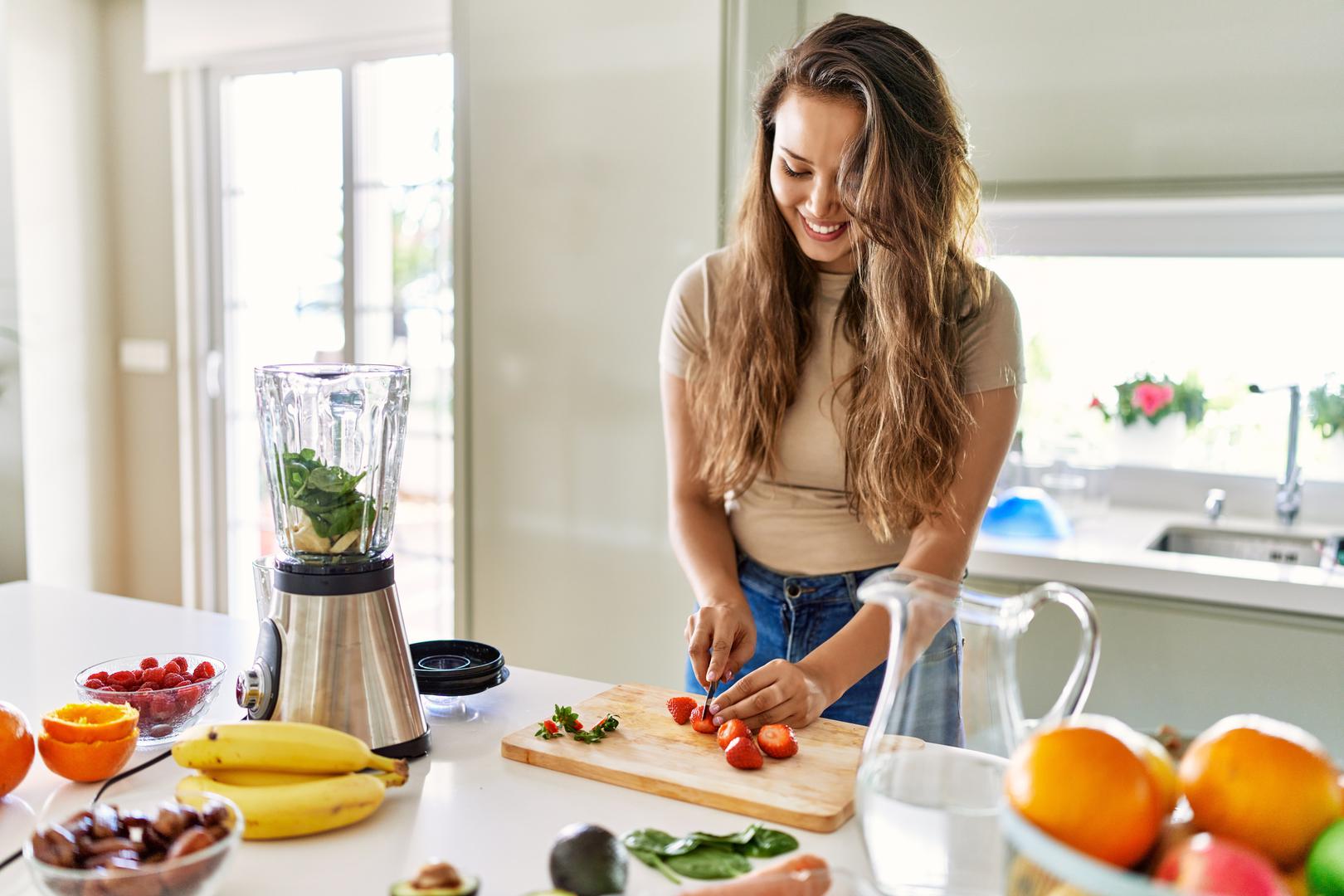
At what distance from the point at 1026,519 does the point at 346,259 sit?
7.50ft

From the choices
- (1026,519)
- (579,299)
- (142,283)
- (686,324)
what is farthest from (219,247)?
(1026,519)

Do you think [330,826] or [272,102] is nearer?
[330,826]

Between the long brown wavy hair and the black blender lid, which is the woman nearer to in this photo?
the long brown wavy hair

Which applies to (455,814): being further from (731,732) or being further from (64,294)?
(64,294)

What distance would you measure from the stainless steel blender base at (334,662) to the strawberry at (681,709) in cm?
29

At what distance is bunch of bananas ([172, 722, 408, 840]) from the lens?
36.7 inches

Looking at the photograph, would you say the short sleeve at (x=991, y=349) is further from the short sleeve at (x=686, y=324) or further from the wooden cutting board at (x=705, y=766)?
the wooden cutting board at (x=705, y=766)

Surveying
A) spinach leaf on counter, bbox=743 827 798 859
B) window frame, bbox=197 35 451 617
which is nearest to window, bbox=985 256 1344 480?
spinach leaf on counter, bbox=743 827 798 859

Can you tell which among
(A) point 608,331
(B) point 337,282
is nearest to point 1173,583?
(A) point 608,331

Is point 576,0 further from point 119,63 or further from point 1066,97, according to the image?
point 119,63

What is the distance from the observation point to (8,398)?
3.60 m

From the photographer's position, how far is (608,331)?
8.15ft

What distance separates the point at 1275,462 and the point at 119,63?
3674mm

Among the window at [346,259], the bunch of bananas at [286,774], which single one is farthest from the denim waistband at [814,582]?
the window at [346,259]
